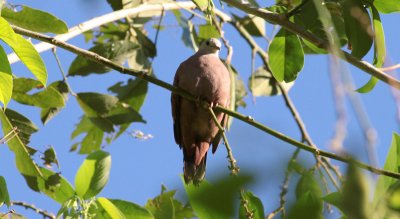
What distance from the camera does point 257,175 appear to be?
0.75 m

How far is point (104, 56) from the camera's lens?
4305mm

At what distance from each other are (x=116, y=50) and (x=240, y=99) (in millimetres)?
1305

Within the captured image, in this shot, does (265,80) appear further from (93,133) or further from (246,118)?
(246,118)

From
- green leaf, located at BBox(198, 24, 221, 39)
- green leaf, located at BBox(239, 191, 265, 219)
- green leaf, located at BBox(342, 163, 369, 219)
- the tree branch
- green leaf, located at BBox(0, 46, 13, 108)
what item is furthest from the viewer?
green leaf, located at BBox(198, 24, 221, 39)

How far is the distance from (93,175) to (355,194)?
85.4 inches

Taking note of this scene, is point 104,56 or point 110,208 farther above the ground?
point 104,56

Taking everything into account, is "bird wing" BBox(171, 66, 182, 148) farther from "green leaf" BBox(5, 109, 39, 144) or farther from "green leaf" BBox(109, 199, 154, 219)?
"green leaf" BBox(109, 199, 154, 219)

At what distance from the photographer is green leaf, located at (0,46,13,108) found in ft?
7.32

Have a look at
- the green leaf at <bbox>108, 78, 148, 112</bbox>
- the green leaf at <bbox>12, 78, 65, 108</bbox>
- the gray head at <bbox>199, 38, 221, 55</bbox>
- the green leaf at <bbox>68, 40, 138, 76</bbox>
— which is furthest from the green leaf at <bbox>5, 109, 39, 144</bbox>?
the gray head at <bbox>199, 38, 221, 55</bbox>

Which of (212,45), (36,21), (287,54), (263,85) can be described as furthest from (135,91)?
(287,54)

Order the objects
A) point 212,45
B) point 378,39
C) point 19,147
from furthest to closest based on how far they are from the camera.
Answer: point 212,45, point 19,147, point 378,39

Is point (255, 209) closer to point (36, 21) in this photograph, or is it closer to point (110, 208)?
point (110, 208)

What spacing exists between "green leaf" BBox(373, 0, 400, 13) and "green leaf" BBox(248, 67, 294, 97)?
8.70 ft

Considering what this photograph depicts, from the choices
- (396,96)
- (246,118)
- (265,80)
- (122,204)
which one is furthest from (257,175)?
(265,80)
